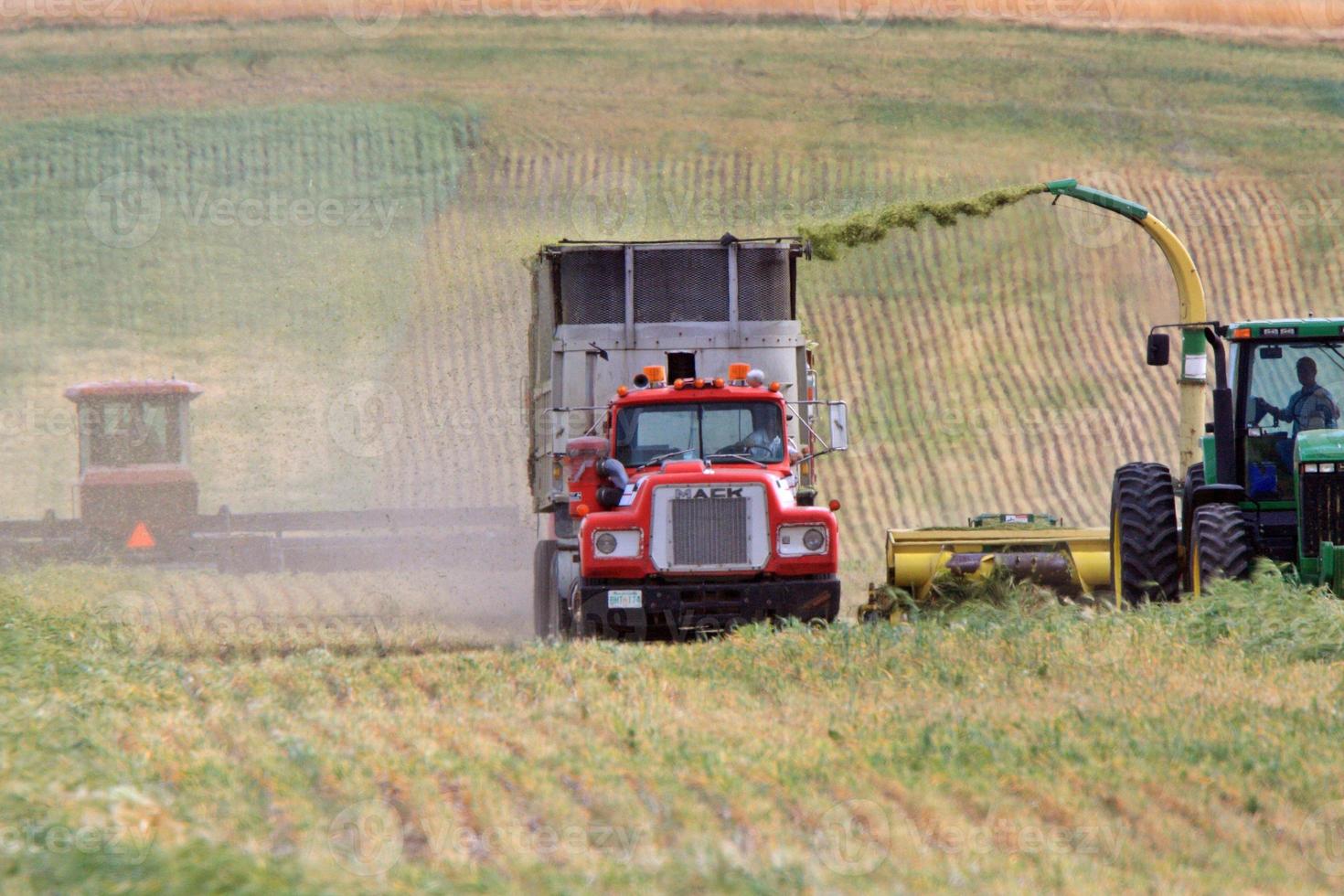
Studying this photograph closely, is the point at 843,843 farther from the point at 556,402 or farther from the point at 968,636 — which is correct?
the point at 556,402

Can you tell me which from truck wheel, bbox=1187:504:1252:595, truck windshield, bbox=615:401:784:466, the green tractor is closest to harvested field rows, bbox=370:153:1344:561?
truck windshield, bbox=615:401:784:466

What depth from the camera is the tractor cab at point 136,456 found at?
21.5 meters

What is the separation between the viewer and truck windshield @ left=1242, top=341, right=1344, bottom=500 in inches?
495

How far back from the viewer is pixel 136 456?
22.2 meters

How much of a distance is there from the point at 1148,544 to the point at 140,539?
1233 cm

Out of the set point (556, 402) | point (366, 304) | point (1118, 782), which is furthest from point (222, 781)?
point (366, 304)

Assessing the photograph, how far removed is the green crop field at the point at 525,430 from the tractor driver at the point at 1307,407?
2.28 meters

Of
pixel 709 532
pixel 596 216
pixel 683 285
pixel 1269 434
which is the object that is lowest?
pixel 709 532

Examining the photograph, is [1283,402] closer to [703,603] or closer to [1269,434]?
[1269,434]

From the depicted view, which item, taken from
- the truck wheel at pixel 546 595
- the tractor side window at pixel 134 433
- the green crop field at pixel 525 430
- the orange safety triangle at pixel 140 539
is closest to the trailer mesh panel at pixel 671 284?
the truck wheel at pixel 546 595

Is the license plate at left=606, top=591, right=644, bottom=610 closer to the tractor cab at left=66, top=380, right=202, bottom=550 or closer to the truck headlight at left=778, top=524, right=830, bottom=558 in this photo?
the truck headlight at left=778, top=524, right=830, bottom=558

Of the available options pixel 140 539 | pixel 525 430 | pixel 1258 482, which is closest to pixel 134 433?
pixel 140 539

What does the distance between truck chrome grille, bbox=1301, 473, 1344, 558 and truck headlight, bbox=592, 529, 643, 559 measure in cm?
453

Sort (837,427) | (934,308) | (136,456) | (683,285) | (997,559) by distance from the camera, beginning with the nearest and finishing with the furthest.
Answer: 1. (837,427)
2. (997,559)
3. (683,285)
4. (136,456)
5. (934,308)
